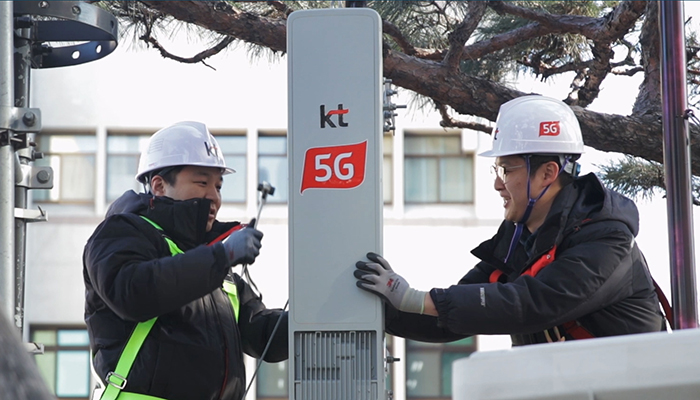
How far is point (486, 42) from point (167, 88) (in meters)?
11.1

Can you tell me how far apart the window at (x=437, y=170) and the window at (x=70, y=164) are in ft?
17.7

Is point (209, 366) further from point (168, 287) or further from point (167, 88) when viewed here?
point (167, 88)

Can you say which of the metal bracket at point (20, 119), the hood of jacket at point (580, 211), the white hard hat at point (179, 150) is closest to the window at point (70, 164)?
the metal bracket at point (20, 119)

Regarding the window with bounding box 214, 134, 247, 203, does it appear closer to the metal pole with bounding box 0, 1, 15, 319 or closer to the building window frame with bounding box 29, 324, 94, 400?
the building window frame with bounding box 29, 324, 94, 400

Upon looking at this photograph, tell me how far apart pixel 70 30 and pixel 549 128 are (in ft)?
7.99

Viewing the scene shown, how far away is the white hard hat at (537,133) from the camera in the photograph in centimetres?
311

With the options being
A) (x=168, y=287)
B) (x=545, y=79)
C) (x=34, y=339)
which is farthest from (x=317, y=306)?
(x=34, y=339)

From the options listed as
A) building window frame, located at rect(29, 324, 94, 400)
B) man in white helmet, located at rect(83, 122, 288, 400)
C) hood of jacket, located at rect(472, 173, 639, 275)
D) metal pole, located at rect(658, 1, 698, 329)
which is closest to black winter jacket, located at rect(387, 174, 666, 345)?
hood of jacket, located at rect(472, 173, 639, 275)

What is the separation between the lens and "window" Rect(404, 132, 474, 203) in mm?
16422

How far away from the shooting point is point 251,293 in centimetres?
353

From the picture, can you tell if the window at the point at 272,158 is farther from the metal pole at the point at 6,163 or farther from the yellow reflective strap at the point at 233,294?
the yellow reflective strap at the point at 233,294

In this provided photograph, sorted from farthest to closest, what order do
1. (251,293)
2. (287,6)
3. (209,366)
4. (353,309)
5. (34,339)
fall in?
(34,339), (287,6), (251,293), (209,366), (353,309)

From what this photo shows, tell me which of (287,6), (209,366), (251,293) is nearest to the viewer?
(209,366)

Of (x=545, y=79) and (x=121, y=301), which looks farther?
(x=545, y=79)
